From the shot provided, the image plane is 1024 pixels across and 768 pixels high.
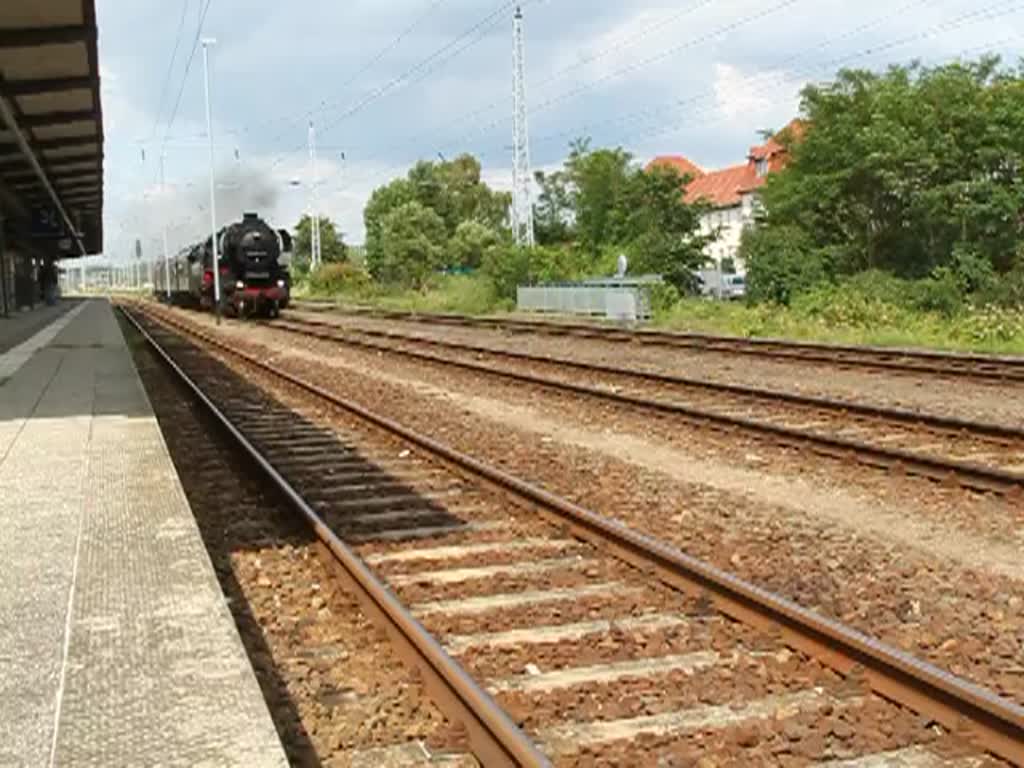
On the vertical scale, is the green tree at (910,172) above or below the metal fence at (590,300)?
above

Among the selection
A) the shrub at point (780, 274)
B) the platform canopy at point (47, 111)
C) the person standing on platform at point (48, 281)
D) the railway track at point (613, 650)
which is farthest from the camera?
the person standing on platform at point (48, 281)

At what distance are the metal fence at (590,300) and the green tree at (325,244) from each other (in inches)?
2986

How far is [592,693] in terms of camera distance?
4742 mm

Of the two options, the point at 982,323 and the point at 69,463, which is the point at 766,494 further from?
the point at 982,323

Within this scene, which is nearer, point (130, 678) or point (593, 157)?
point (130, 678)

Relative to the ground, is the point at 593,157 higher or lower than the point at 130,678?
higher

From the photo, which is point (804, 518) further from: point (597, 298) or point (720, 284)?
point (720, 284)

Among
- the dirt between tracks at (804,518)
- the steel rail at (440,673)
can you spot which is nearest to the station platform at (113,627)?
the steel rail at (440,673)

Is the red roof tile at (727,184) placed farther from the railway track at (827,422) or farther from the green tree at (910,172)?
the railway track at (827,422)

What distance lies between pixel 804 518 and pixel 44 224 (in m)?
52.1

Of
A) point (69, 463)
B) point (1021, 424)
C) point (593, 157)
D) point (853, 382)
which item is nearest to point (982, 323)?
point (853, 382)

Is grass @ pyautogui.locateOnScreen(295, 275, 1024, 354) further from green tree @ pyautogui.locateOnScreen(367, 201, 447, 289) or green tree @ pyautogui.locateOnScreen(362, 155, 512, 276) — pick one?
green tree @ pyautogui.locateOnScreen(362, 155, 512, 276)

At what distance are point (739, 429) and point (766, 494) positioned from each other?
291cm

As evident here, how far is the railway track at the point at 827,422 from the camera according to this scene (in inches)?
365
